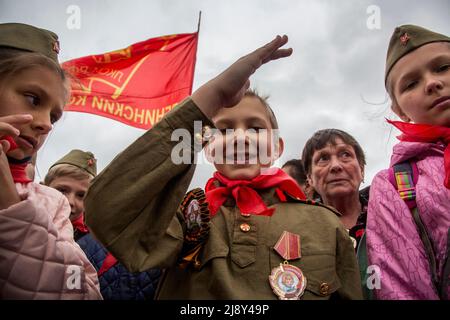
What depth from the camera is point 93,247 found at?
223 centimetres

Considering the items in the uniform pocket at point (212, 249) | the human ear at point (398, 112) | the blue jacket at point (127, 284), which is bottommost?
the blue jacket at point (127, 284)

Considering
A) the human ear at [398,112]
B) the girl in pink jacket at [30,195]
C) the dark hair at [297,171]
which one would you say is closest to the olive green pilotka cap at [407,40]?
the human ear at [398,112]

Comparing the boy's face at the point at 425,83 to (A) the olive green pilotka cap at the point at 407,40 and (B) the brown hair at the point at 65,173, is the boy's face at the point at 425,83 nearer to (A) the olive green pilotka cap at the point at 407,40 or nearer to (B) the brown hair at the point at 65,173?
(A) the olive green pilotka cap at the point at 407,40

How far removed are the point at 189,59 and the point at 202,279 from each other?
492 centimetres

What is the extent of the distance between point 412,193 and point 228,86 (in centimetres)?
82

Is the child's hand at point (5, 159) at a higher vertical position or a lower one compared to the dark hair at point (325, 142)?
lower

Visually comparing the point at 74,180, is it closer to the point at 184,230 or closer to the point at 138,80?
the point at 184,230

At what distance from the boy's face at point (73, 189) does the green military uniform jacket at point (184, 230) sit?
1.86m

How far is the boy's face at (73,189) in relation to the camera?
9.86 feet

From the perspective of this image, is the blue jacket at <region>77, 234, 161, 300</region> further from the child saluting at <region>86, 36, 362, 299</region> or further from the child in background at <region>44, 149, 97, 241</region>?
the child in background at <region>44, 149, 97, 241</region>
